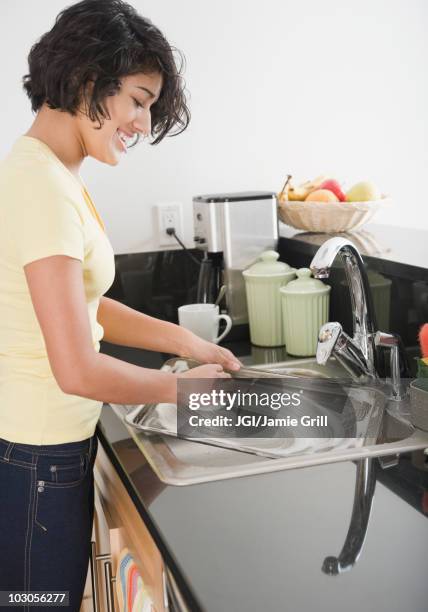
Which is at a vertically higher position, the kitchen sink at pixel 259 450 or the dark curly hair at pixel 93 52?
the dark curly hair at pixel 93 52

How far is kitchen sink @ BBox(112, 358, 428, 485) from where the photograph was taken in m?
0.98

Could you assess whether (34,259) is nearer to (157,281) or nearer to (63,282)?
(63,282)

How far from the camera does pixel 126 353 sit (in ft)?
5.45

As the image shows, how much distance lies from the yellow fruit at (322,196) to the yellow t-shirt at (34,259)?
0.73m

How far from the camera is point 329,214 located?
5.50ft

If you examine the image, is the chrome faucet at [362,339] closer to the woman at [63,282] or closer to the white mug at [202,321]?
the woman at [63,282]

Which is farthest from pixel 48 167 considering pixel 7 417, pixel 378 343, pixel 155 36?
pixel 378 343

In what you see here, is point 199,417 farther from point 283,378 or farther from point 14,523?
point 14,523

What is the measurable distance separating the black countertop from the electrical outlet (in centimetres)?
87

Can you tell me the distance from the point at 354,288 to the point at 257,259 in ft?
Answer: 1.77

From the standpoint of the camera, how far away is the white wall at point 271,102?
1774mm

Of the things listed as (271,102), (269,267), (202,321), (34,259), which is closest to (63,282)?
(34,259)

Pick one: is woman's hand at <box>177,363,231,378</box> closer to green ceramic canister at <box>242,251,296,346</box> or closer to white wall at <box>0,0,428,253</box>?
green ceramic canister at <box>242,251,296,346</box>

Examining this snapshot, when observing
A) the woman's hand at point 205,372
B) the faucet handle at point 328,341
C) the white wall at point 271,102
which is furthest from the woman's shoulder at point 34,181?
the white wall at point 271,102
